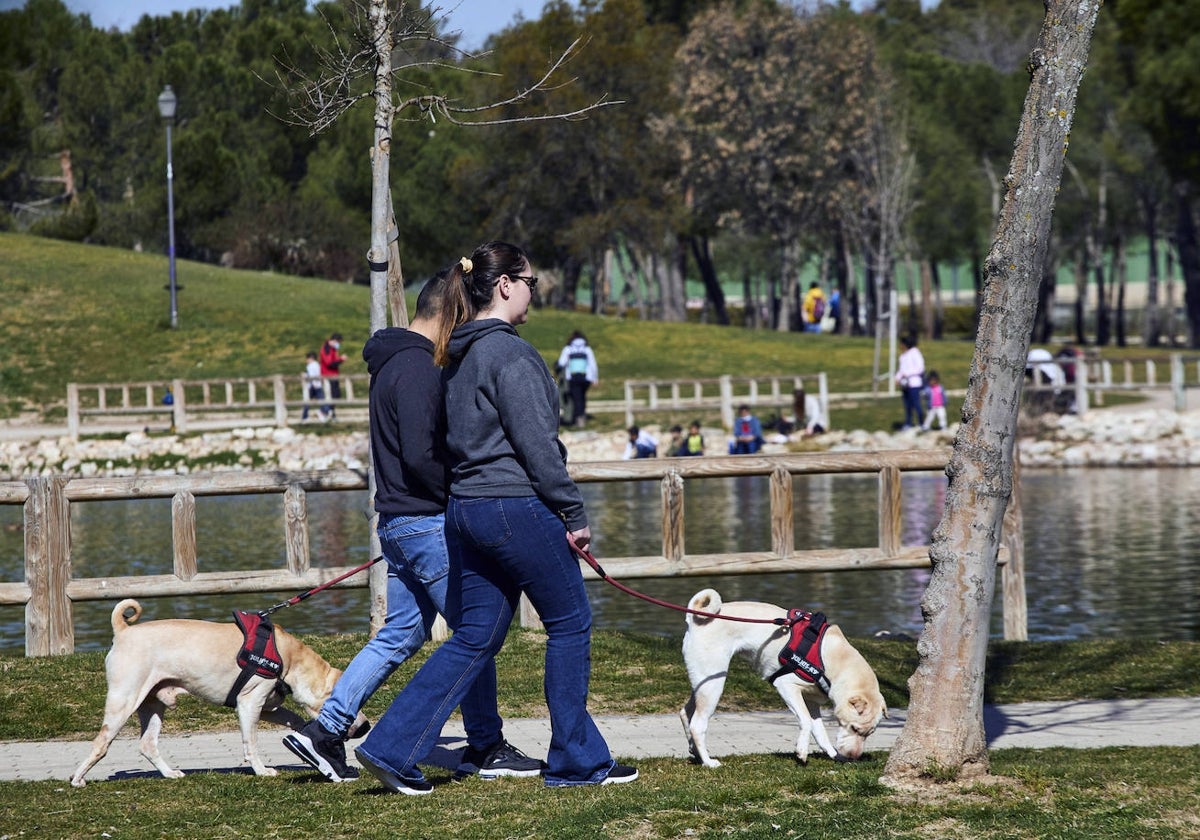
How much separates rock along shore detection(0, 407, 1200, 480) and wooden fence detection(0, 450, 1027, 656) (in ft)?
60.2

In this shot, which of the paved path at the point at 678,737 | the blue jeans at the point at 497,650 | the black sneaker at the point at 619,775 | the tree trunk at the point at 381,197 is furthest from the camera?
the tree trunk at the point at 381,197

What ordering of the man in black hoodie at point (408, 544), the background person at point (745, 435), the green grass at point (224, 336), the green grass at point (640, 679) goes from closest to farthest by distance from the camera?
the man in black hoodie at point (408, 544)
the green grass at point (640, 679)
the background person at point (745, 435)
the green grass at point (224, 336)

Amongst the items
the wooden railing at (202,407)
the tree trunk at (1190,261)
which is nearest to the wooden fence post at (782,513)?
the wooden railing at (202,407)

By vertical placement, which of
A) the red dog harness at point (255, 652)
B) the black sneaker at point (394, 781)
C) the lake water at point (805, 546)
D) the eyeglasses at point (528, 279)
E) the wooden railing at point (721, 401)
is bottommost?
the lake water at point (805, 546)

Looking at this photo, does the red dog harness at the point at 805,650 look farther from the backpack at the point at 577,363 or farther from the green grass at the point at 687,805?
the backpack at the point at 577,363

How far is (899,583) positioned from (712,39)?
153 feet

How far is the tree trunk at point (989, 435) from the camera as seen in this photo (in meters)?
6.05

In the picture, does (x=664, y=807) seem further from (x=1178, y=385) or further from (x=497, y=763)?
(x=1178, y=385)

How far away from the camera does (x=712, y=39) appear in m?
58.8

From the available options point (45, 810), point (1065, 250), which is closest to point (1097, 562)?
point (45, 810)

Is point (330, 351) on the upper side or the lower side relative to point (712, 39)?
lower

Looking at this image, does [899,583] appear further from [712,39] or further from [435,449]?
[712,39]

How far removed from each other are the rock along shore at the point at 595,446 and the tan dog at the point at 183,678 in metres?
21.5

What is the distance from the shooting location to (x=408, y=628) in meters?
6.44
